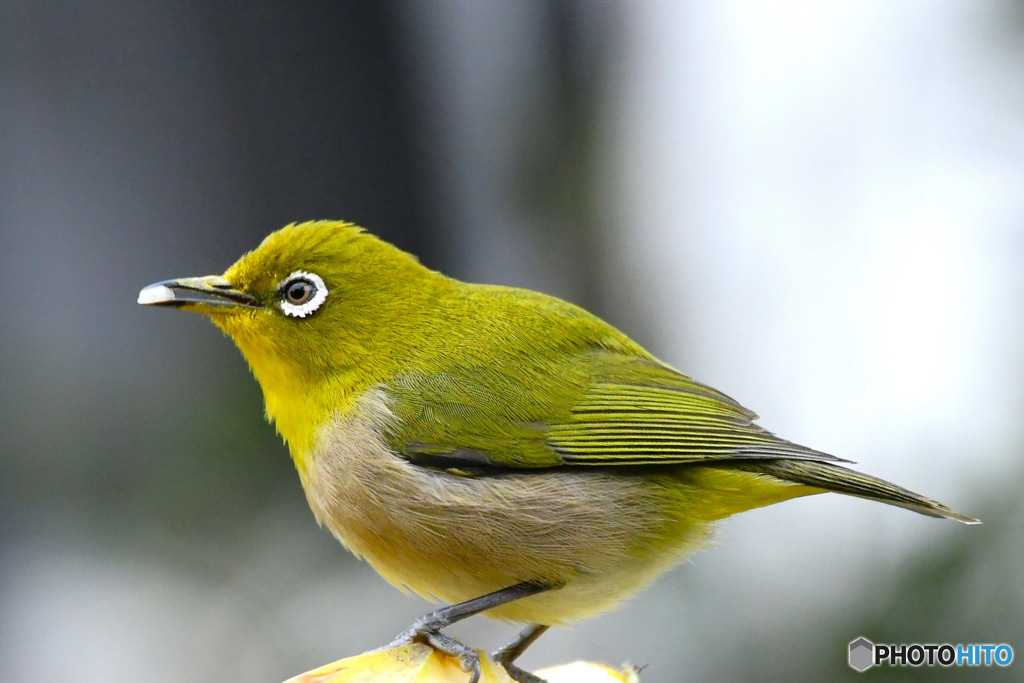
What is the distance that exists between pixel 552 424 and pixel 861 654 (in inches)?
89.2

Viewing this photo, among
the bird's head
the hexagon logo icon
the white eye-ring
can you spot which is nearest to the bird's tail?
the bird's head

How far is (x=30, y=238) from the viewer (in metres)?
6.10

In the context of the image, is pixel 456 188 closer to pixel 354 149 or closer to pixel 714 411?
pixel 354 149

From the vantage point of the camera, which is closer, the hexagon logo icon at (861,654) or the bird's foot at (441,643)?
the bird's foot at (441,643)

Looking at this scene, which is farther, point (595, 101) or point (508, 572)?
point (595, 101)

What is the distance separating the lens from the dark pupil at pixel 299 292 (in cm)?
319

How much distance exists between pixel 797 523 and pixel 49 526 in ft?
15.0

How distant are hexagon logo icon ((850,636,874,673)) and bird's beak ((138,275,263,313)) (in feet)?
10.2

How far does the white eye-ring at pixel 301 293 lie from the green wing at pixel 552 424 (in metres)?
0.39

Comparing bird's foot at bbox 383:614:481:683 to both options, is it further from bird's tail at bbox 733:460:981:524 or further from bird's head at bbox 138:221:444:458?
bird's tail at bbox 733:460:981:524

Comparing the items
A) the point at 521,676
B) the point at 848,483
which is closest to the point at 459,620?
the point at 521,676

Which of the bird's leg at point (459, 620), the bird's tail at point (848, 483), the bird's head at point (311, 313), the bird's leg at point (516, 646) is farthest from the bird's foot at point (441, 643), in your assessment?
the bird's tail at point (848, 483)

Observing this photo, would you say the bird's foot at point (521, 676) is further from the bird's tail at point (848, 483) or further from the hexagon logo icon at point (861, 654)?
the hexagon logo icon at point (861, 654)

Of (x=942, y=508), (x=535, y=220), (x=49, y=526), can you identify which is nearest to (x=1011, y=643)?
(x=942, y=508)
